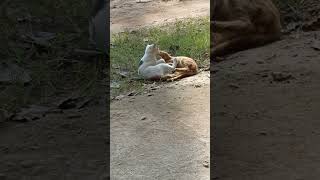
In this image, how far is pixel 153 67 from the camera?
236 inches

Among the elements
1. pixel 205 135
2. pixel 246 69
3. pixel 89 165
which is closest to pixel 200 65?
pixel 246 69

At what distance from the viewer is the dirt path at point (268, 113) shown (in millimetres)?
3742

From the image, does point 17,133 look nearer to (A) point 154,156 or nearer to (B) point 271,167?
(A) point 154,156

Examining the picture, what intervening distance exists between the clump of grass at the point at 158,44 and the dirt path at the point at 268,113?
1.92 feet

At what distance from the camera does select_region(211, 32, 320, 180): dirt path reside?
3.74m

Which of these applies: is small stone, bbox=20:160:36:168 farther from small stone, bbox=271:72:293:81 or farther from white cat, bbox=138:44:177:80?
small stone, bbox=271:72:293:81

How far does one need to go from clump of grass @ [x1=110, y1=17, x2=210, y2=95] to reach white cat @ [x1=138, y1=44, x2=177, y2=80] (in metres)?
0.14

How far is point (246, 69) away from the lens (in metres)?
5.87

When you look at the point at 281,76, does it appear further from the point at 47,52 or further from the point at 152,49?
the point at 47,52

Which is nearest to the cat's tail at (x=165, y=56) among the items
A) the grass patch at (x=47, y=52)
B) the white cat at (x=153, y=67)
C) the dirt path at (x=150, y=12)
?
the white cat at (x=153, y=67)

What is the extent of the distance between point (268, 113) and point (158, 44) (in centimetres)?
282

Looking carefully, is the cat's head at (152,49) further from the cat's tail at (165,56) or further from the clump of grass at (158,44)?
the clump of grass at (158,44)

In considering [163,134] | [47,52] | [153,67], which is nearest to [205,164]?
[163,134]

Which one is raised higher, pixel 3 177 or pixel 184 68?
pixel 184 68
